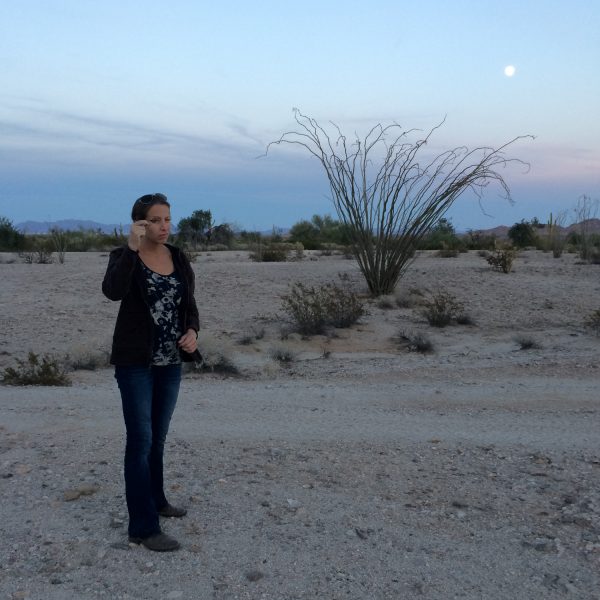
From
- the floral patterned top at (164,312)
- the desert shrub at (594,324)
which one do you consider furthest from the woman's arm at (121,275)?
the desert shrub at (594,324)

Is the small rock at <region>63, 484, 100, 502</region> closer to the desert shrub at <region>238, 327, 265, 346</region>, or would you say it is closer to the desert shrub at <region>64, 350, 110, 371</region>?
the desert shrub at <region>64, 350, 110, 371</region>

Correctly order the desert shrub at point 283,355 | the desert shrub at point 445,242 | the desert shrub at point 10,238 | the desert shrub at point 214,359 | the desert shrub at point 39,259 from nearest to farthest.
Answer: the desert shrub at point 214,359
the desert shrub at point 283,355
the desert shrub at point 39,259
the desert shrub at point 445,242
the desert shrub at point 10,238

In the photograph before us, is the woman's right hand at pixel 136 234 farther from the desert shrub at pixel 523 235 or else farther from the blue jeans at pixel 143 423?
the desert shrub at pixel 523 235

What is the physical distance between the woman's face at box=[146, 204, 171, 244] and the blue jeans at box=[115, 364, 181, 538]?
727 mm

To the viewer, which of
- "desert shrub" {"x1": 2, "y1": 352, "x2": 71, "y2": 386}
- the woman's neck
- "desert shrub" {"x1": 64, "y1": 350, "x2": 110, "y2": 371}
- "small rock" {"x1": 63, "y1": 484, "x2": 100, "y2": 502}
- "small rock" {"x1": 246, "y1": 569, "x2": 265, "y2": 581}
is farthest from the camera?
"desert shrub" {"x1": 64, "y1": 350, "x2": 110, "y2": 371}

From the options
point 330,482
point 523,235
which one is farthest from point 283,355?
point 523,235

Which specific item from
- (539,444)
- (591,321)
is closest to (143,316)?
(539,444)

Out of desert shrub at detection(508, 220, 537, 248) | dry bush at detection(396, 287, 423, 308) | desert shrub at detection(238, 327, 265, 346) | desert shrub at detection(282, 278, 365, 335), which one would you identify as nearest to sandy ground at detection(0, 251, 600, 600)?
desert shrub at detection(238, 327, 265, 346)

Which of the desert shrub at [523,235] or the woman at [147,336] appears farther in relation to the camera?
the desert shrub at [523,235]

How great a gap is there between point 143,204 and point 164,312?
61cm

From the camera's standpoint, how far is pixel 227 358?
1149cm

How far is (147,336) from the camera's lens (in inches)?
173

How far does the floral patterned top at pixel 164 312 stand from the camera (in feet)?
14.6

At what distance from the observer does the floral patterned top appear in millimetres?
4445
